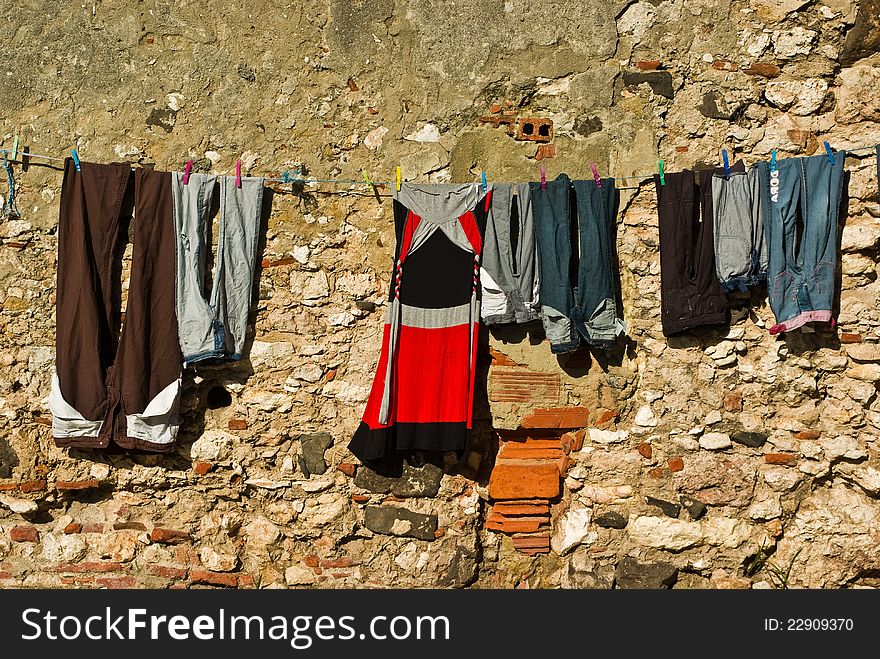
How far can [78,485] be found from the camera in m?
4.01

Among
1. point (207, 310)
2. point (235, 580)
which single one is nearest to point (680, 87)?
point (207, 310)

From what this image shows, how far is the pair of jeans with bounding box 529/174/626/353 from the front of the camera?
12.7 ft

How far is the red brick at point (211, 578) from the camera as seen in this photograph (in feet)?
13.3

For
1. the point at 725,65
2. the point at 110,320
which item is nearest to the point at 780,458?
the point at 725,65

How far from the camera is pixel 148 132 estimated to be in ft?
13.0

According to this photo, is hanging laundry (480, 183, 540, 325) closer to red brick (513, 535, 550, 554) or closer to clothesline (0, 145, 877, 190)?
clothesline (0, 145, 877, 190)

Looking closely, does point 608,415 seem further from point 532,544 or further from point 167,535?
point 167,535

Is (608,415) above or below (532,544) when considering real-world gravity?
above

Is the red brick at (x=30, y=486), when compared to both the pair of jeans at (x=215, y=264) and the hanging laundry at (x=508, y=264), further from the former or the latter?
the hanging laundry at (x=508, y=264)

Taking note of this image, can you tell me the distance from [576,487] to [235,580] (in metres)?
1.65

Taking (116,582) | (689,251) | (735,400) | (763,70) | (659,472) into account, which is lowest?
(116,582)

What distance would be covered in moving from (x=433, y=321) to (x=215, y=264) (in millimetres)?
1010

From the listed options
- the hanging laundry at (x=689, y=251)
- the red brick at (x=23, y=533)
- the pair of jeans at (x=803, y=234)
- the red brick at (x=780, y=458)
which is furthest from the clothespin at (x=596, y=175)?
the red brick at (x=23, y=533)

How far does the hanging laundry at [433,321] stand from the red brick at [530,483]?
1.06 feet
